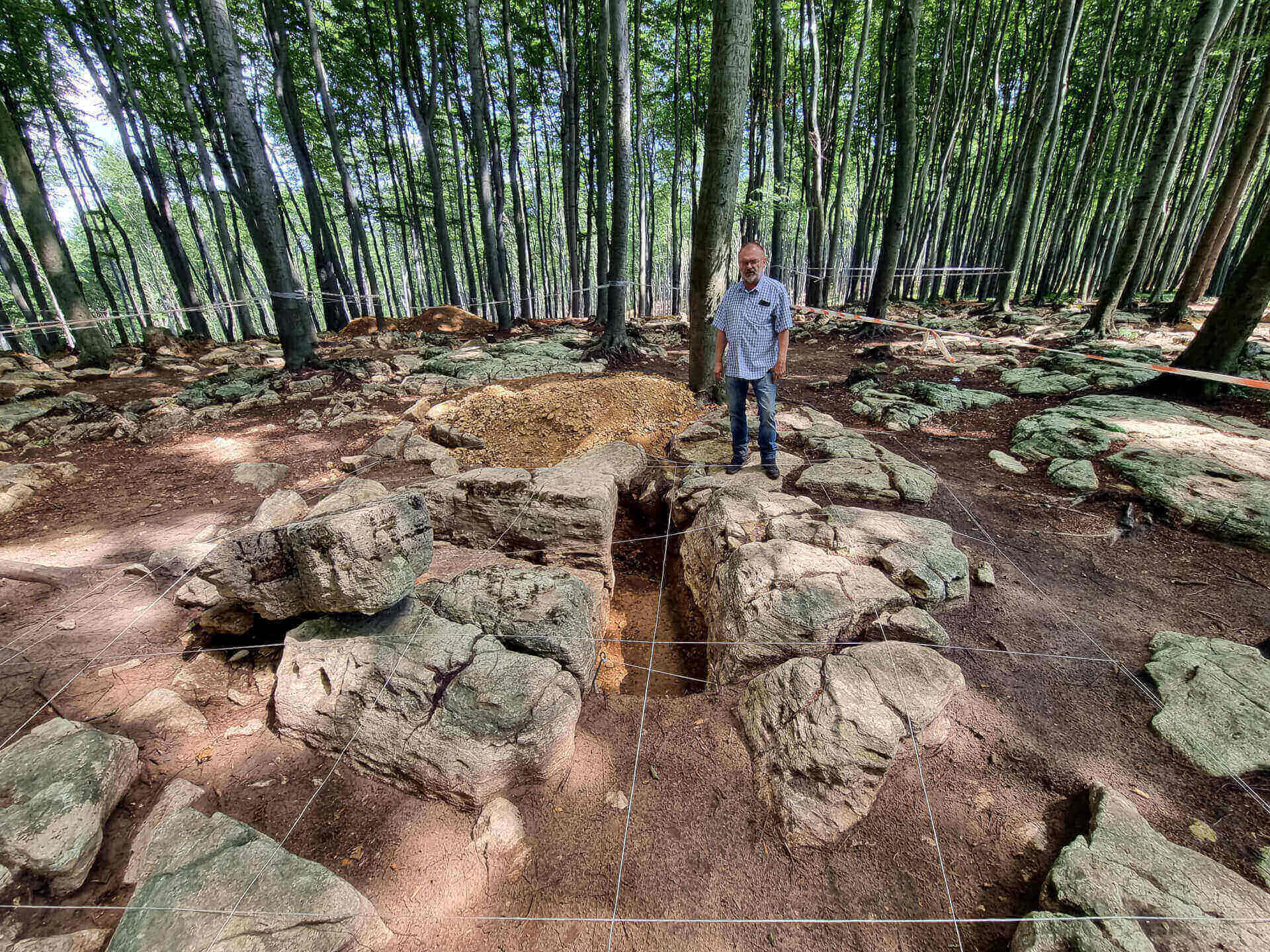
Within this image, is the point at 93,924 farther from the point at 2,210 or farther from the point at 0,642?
the point at 2,210

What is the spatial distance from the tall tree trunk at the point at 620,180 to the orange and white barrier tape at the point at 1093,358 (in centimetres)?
470

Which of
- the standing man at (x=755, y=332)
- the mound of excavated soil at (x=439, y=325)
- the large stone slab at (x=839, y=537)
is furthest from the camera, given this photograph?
the mound of excavated soil at (x=439, y=325)

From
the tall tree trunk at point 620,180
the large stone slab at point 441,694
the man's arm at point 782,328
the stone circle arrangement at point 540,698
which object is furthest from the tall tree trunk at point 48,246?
the man's arm at point 782,328

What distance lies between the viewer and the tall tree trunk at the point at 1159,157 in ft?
25.0

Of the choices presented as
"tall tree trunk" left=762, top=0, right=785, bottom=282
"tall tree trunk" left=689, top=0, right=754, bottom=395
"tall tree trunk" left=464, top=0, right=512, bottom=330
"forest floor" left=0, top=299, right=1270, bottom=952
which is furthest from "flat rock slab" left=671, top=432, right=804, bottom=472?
"tall tree trunk" left=464, top=0, right=512, bottom=330

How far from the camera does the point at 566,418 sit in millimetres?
5941

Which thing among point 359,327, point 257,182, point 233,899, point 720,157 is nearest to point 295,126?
point 359,327

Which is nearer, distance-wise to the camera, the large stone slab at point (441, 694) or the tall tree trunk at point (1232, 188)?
the large stone slab at point (441, 694)

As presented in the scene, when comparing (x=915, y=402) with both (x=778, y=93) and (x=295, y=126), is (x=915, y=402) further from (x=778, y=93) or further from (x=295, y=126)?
(x=295, y=126)

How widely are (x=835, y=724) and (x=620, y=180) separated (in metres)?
9.54

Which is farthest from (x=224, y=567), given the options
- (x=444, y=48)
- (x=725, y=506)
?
(x=444, y=48)

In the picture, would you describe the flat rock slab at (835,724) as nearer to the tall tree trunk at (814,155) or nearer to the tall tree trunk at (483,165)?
the tall tree trunk at (483,165)

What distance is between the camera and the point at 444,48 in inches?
592

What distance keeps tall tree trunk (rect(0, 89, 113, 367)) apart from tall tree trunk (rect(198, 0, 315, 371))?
414 centimetres
